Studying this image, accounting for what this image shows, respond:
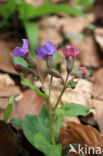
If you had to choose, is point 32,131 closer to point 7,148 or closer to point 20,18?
point 7,148

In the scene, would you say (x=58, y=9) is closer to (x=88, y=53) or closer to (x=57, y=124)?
(x=88, y=53)

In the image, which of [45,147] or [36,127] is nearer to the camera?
[45,147]

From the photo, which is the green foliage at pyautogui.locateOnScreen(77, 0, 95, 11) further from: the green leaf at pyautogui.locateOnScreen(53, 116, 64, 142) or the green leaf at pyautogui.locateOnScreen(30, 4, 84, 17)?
the green leaf at pyautogui.locateOnScreen(53, 116, 64, 142)

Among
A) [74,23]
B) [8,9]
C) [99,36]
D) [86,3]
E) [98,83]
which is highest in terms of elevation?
[86,3]

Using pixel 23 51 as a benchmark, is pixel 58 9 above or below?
above

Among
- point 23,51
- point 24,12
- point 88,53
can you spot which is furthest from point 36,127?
point 24,12

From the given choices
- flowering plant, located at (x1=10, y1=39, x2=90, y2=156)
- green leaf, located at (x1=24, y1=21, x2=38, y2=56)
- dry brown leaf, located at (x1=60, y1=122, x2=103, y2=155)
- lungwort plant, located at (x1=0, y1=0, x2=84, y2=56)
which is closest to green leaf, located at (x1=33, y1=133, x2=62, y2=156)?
flowering plant, located at (x1=10, y1=39, x2=90, y2=156)

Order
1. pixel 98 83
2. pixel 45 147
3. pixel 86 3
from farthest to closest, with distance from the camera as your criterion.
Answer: pixel 86 3
pixel 98 83
pixel 45 147
